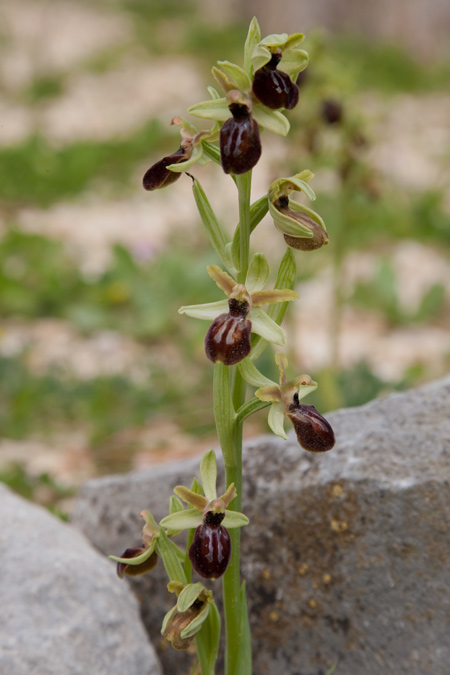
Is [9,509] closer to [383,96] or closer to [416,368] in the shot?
[416,368]

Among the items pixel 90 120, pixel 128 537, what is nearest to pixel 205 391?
pixel 128 537

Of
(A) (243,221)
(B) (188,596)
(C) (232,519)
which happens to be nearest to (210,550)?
(C) (232,519)

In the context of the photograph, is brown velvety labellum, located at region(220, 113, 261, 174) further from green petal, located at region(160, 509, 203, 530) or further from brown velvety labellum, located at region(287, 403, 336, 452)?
green petal, located at region(160, 509, 203, 530)

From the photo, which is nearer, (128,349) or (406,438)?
(406,438)

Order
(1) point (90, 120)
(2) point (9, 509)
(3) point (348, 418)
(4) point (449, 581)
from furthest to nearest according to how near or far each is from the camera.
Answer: (1) point (90, 120) < (2) point (9, 509) < (3) point (348, 418) < (4) point (449, 581)

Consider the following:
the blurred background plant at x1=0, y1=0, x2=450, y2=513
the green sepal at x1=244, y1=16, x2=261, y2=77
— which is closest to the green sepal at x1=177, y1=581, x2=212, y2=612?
the green sepal at x1=244, y1=16, x2=261, y2=77

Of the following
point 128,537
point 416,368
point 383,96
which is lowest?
point 383,96

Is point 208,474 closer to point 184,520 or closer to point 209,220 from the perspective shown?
point 184,520
